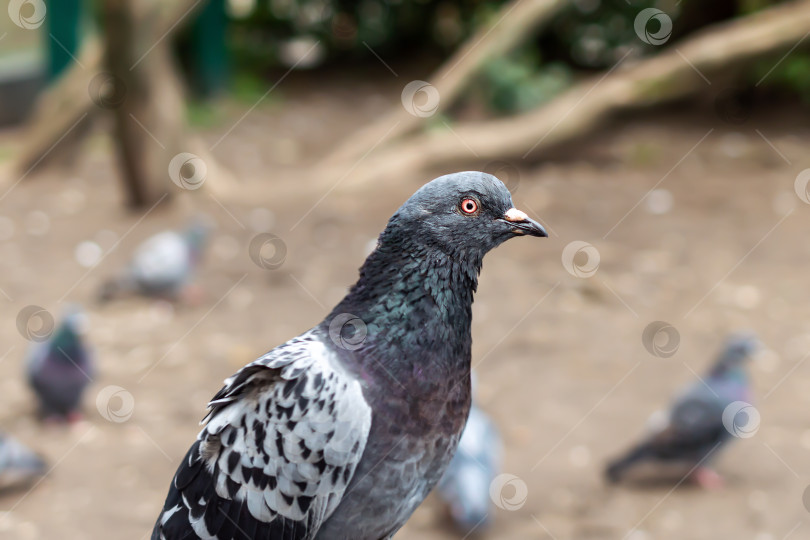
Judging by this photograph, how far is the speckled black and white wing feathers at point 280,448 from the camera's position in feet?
6.82

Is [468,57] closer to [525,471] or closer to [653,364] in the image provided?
[653,364]

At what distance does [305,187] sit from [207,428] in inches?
221

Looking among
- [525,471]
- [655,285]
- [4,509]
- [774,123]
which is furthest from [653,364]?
[774,123]

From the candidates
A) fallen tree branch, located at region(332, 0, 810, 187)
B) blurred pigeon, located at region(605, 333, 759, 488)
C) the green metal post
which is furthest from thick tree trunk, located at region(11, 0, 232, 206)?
blurred pigeon, located at region(605, 333, 759, 488)

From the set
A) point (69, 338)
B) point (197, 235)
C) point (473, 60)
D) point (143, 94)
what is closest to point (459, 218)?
point (69, 338)

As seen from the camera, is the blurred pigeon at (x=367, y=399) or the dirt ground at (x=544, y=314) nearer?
the blurred pigeon at (x=367, y=399)

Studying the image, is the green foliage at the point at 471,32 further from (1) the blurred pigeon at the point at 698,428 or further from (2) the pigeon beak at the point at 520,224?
(2) the pigeon beak at the point at 520,224

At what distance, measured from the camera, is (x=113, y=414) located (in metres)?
5.13

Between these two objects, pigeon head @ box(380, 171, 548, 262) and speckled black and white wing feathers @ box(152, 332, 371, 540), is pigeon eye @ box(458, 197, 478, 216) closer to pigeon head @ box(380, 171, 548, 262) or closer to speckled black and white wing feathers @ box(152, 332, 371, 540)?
pigeon head @ box(380, 171, 548, 262)

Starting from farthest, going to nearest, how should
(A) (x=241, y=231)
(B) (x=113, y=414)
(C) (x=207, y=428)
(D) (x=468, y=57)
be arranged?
1. (D) (x=468, y=57)
2. (A) (x=241, y=231)
3. (B) (x=113, y=414)
4. (C) (x=207, y=428)

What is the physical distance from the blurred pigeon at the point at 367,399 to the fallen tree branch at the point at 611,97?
17.3 ft

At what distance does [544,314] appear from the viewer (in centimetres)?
611

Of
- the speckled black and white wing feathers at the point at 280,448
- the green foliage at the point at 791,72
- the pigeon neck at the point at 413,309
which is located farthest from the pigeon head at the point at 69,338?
the green foliage at the point at 791,72

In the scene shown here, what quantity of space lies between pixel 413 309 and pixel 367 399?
0.24 m
